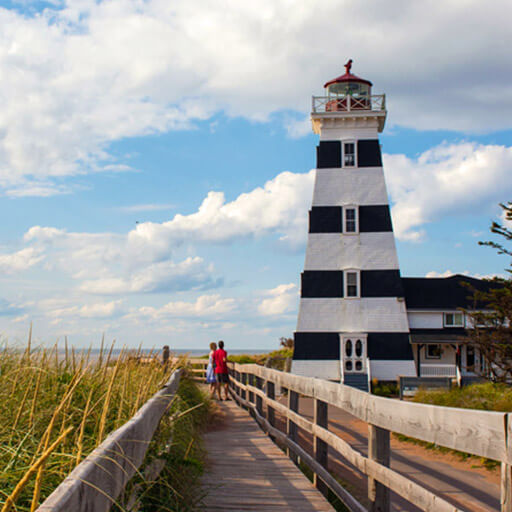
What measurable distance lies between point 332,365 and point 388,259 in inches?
208

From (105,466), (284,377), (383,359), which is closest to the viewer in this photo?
(105,466)

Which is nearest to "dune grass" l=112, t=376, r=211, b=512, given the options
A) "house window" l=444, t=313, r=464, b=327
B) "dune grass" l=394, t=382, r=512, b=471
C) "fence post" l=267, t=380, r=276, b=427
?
"fence post" l=267, t=380, r=276, b=427

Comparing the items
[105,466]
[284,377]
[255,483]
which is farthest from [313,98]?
[105,466]

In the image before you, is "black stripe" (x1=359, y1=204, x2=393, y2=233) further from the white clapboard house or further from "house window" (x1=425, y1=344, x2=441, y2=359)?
"house window" (x1=425, y1=344, x2=441, y2=359)

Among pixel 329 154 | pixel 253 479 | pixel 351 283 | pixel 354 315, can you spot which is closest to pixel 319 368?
pixel 354 315

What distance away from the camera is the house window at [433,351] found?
29.0 metres

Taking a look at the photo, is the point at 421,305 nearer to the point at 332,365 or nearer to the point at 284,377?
the point at 332,365

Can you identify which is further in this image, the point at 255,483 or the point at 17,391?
the point at 255,483

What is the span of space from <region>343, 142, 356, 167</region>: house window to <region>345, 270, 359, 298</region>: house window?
16.5 feet

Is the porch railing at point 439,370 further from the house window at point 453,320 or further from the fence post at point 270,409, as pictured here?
the fence post at point 270,409

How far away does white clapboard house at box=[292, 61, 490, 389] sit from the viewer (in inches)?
1011

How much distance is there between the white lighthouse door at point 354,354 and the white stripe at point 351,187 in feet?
20.0

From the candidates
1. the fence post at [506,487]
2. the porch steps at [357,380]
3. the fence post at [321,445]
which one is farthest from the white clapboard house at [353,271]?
the fence post at [506,487]

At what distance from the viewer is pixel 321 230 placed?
87.0 ft
